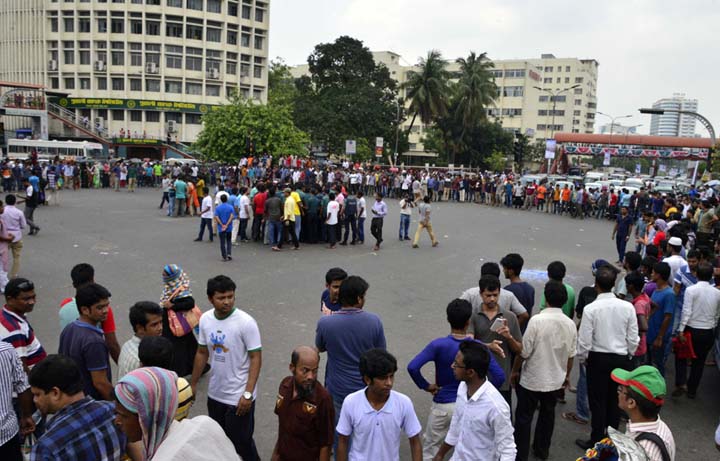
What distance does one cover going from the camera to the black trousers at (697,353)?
627 centimetres

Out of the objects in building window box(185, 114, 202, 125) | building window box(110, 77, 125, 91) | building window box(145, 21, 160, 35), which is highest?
building window box(145, 21, 160, 35)

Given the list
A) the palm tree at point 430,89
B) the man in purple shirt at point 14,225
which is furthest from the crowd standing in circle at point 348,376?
the palm tree at point 430,89


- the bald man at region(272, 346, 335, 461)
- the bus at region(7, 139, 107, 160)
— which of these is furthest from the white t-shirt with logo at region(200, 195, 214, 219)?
the bus at region(7, 139, 107, 160)

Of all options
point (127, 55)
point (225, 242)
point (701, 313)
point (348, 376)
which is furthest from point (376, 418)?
point (127, 55)

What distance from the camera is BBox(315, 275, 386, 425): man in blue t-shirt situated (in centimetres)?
411

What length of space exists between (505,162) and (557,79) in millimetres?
61374

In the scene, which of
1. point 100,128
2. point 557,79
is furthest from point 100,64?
point 557,79

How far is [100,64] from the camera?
5669 cm

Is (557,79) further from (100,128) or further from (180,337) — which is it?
(180,337)

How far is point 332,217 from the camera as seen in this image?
15141mm

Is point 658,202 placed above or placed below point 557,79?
below

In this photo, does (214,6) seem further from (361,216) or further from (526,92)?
(526,92)

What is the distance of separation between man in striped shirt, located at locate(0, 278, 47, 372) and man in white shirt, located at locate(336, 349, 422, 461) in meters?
2.52

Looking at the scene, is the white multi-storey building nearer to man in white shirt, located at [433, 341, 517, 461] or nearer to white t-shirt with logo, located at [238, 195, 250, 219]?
white t-shirt with logo, located at [238, 195, 250, 219]
